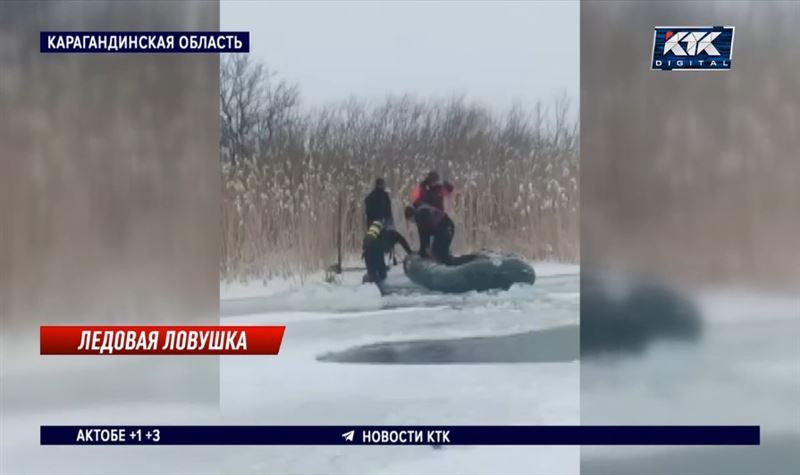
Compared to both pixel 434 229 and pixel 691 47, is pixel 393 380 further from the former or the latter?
pixel 691 47

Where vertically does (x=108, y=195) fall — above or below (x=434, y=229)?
above

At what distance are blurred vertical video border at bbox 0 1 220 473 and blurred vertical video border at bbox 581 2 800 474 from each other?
1.47 m

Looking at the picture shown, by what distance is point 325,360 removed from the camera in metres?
3.14

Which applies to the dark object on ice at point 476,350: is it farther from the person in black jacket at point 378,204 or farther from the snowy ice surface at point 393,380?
the person in black jacket at point 378,204

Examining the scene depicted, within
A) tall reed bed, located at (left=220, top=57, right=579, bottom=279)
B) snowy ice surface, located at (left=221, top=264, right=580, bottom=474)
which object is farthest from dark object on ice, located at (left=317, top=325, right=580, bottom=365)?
tall reed bed, located at (left=220, top=57, right=579, bottom=279)

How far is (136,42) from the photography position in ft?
10.2

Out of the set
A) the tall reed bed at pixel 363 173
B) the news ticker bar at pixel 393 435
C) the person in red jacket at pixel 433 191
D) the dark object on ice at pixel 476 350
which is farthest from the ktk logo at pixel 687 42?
the news ticker bar at pixel 393 435

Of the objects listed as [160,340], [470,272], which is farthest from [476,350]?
[160,340]

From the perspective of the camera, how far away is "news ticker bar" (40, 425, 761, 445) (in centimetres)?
314

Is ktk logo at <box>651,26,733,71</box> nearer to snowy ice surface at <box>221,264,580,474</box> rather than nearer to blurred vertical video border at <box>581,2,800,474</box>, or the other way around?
blurred vertical video border at <box>581,2,800,474</box>

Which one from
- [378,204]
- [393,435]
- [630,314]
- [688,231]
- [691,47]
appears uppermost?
[691,47]

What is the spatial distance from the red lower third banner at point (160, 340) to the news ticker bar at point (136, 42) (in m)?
1.04

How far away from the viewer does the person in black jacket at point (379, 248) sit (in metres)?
3.15

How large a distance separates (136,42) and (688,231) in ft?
7.21
